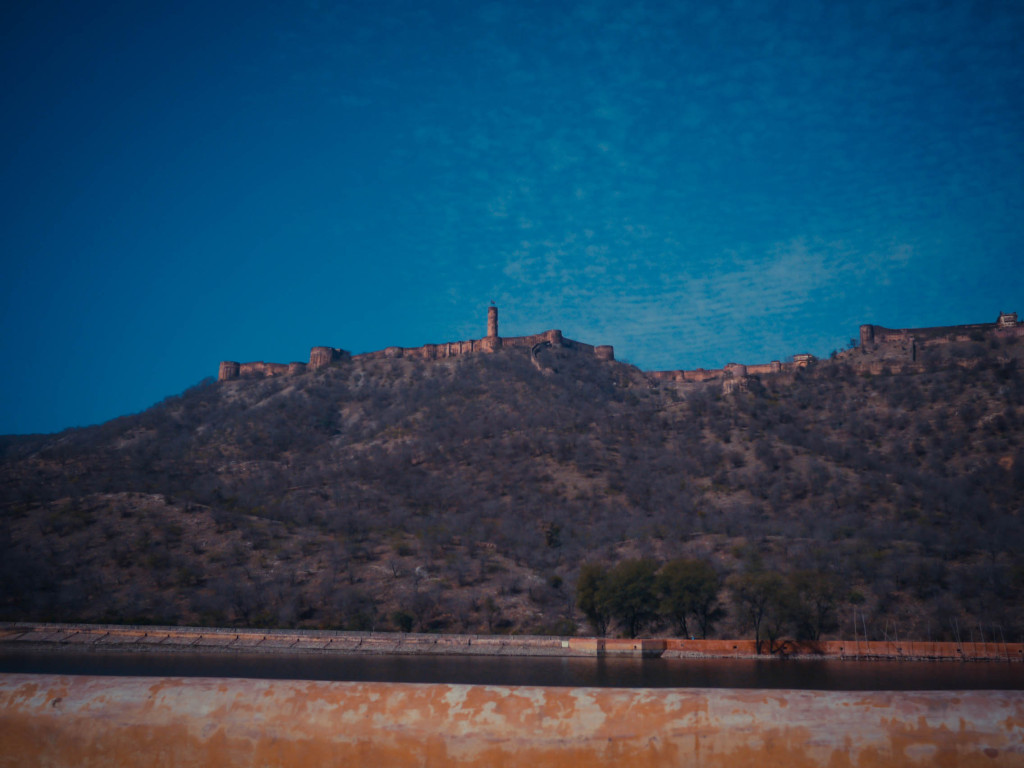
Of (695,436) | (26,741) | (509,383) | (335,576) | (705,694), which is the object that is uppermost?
(509,383)

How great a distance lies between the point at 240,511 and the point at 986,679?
Answer: 5051 cm

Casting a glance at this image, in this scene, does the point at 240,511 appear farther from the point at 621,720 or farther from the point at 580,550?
the point at 621,720

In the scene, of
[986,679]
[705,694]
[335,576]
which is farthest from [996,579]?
[705,694]

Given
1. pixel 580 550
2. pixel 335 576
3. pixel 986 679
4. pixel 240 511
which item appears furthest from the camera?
pixel 240 511

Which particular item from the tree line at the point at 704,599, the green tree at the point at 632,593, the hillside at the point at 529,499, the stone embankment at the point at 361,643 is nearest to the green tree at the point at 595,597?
the tree line at the point at 704,599

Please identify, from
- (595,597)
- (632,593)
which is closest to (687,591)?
(632,593)

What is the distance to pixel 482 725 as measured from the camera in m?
2.80

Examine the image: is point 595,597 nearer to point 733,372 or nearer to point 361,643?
point 361,643

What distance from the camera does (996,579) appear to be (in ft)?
131

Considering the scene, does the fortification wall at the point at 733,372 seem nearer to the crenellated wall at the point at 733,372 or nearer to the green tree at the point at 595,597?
the crenellated wall at the point at 733,372

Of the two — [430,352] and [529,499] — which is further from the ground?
[430,352]

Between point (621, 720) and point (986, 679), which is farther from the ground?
point (621, 720)

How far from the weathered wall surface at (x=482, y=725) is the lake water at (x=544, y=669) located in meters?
26.6

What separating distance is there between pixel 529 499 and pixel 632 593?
21.0 m
